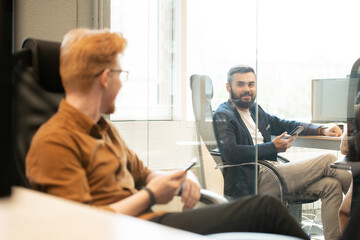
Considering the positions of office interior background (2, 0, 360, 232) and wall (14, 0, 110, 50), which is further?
wall (14, 0, 110, 50)

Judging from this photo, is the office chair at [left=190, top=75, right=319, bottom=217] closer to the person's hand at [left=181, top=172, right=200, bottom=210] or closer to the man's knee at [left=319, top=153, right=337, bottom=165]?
the man's knee at [left=319, top=153, right=337, bottom=165]

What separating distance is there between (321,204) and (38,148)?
3.84ft

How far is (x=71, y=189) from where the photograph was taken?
57 centimetres

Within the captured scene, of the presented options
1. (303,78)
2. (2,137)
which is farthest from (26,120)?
(303,78)

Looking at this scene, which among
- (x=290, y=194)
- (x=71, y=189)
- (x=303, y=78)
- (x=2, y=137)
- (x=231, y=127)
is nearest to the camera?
(x=2, y=137)

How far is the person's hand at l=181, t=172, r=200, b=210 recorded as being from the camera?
26.7 inches

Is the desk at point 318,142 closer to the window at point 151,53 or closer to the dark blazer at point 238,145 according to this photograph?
the dark blazer at point 238,145

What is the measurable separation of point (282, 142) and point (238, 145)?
10.6 inches

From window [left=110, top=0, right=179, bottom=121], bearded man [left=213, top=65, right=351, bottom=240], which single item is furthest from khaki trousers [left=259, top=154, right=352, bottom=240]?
window [left=110, top=0, right=179, bottom=121]

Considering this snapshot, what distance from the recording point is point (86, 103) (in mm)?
630

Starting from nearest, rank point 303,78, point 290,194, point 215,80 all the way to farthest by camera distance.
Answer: point 215,80 → point 290,194 → point 303,78

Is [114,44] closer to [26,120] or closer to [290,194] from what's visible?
[26,120]

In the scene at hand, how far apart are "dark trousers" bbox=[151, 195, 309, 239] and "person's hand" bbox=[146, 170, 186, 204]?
0.03 meters

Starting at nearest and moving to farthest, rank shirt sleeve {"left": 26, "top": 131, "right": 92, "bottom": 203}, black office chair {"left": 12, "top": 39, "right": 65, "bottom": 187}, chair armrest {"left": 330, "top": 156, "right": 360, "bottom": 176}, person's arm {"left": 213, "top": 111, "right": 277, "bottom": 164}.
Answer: shirt sleeve {"left": 26, "top": 131, "right": 92, "bottom": 203}, black office chair {"left": 12, "top": 39, "right": 65, "bottom": 187}, person's arm {"left": 213, "top": 111, "right": 277, "bottom": 164}, chair armrest {"left": 330, "top": 156, "right": 360, "bottom": 176}
